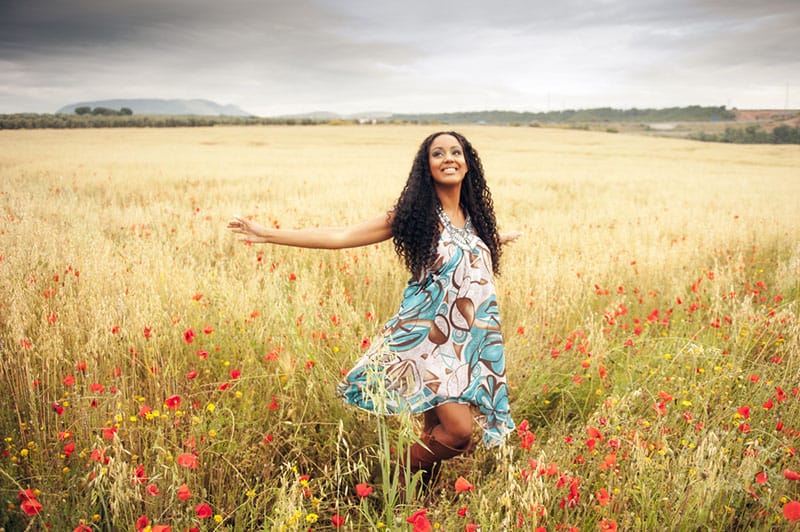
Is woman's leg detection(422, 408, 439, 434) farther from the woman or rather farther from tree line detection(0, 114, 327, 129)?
tree line detection(0, 114, 327, 129)

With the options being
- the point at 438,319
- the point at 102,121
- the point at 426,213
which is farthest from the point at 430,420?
the point at 102,121

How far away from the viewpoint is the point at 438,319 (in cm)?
244

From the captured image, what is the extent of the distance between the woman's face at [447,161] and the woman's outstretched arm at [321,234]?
35 cm

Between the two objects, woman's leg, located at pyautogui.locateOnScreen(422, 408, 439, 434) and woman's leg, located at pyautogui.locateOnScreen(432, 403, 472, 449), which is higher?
woman's leg, located at pyautogui.locateOnScreen(432, 403, 472, 449)

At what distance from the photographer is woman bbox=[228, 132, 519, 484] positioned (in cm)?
232

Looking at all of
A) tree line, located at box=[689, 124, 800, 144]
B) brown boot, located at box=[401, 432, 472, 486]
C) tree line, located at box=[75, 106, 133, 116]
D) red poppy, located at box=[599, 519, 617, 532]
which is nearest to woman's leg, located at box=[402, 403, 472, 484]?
brown boot, located at box=[401, 432, 472, 486]

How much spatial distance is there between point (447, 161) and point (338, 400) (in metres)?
1.40

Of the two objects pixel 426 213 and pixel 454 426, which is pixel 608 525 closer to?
pixel 454 426

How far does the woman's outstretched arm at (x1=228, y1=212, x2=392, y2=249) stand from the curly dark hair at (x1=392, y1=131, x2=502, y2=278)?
0.33ft

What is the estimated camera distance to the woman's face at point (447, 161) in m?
2.60

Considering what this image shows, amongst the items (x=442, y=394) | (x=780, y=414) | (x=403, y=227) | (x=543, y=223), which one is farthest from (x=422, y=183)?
(x=543, y=223)

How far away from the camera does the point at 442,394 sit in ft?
7.57

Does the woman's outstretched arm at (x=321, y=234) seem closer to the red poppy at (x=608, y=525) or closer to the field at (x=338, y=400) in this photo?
the field at (x=338, y=400)

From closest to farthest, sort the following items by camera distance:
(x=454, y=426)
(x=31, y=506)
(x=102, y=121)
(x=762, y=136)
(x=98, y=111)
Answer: (x=31, y=506) → (x=454, y=426) → (x=102, y=121) → (x=98, y=111) → (x=762, y=136)
